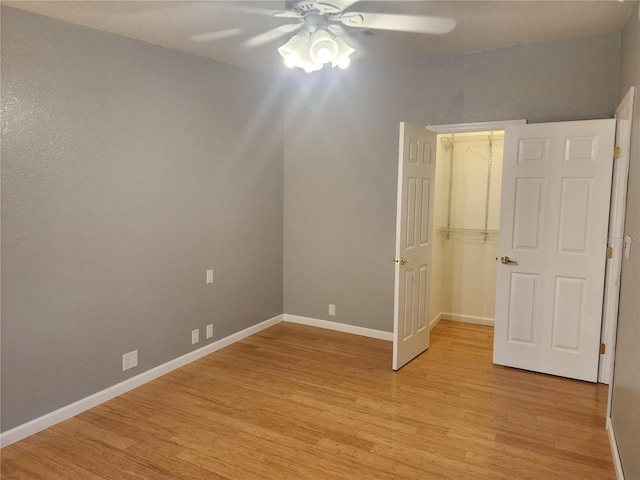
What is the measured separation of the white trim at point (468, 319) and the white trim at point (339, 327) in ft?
3.71

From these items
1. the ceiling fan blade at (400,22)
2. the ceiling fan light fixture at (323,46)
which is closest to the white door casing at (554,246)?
the ceiling fan blade at (400,22)

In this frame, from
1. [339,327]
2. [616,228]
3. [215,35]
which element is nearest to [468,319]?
[339,327]

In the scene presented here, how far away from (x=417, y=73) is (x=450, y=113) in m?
0.49

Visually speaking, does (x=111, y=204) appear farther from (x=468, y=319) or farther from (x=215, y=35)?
(x=468, y=319)

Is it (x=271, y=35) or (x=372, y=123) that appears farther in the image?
(x=372, y=123)

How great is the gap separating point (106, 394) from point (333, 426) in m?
1.65

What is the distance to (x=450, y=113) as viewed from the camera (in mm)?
4035

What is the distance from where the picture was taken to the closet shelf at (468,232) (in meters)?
5.05

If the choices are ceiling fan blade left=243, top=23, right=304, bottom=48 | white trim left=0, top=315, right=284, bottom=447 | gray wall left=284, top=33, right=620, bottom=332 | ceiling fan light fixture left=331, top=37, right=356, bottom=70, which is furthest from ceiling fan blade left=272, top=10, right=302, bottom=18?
white trim left=0, top=315, right=284, bottom=447

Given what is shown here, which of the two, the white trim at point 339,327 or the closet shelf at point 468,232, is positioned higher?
the closet shelf at point 468,232

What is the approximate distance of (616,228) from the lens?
11.0 ft

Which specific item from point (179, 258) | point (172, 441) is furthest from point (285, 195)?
point (172, 441)

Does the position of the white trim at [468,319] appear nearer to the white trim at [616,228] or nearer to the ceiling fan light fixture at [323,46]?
the white trim at [616,228]

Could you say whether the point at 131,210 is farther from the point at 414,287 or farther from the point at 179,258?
the point at 414,287
